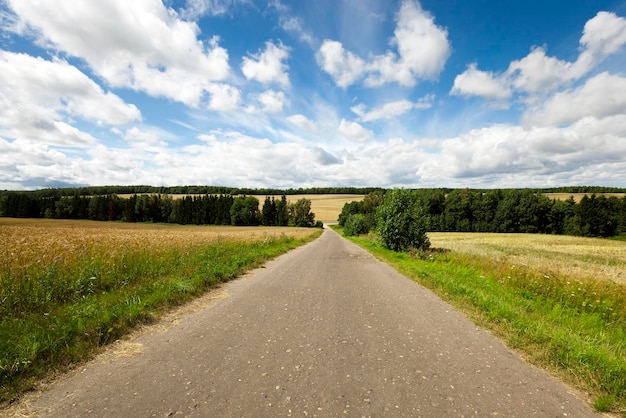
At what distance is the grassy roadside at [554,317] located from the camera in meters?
→ 4.13

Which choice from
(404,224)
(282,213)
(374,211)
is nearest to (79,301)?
(404,224)

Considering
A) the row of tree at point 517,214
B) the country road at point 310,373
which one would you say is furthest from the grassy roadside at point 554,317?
the row of tree at point 517,214

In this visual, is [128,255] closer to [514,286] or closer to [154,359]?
[154,359]

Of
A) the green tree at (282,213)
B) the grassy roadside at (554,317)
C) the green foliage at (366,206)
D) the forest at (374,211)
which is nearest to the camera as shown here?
the grassy roadside at (554,317)

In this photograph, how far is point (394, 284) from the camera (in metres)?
10.4

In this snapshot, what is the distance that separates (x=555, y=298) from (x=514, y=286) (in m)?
1.34

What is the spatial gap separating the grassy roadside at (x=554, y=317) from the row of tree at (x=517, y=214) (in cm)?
4514

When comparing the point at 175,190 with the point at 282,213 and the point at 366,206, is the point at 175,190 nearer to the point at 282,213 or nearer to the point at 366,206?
the point at 282,213

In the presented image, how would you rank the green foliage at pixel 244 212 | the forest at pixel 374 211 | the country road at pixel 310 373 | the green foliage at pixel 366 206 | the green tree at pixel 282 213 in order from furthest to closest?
the green tree at pixel 282 213 → the green foliage at pixel 244 212 → the green foliage at pixel 366 206 → the forest at pixel 374 211 → the country road at pixel 310 373

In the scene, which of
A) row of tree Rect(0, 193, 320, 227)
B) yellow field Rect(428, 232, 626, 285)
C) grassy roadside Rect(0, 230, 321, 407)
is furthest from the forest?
grassy roadside Rect(0, 230, 321, 407)

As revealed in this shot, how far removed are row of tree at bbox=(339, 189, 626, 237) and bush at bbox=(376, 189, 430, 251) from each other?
32.9 meters

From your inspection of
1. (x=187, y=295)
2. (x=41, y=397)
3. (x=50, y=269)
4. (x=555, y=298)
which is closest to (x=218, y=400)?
(x=41, y=397)

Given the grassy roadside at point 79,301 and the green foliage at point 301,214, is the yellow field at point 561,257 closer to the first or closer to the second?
the grassy roadside at point 79,301

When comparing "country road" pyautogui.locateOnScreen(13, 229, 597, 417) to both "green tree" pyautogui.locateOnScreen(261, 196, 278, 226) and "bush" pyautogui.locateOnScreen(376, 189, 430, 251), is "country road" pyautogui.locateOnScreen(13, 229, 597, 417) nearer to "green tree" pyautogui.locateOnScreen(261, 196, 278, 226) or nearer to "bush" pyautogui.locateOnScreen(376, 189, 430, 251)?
"bush" pyautogui.locateOnScreen(376, 189, 430, 251)
